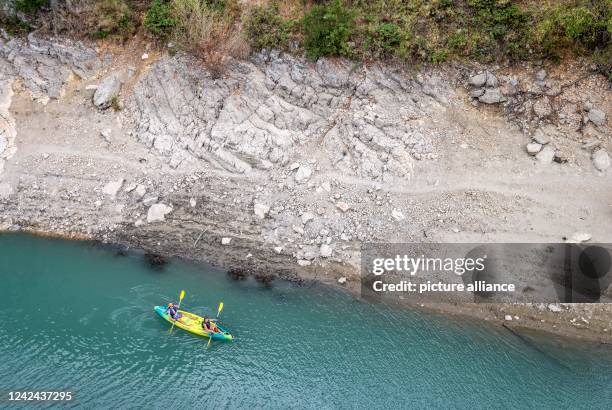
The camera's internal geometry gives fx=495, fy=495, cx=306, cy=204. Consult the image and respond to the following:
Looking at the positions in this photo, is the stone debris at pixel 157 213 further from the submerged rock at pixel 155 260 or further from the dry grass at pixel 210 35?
the dry grass at pixel 210 35

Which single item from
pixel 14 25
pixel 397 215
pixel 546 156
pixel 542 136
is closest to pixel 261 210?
pixel 397 215

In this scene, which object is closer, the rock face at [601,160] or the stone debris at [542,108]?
the rock face at [601,160]

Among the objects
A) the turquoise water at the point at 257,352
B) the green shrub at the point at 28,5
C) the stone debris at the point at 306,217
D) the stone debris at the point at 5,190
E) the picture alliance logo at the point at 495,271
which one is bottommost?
the turquoise water at the point at 257,352

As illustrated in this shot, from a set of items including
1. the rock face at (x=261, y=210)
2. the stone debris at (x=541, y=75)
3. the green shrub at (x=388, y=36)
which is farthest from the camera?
the green shrub at (x=388, y=36)

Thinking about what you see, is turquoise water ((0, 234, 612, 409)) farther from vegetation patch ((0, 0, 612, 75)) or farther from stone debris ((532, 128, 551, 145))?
vegetation patch ((0, 0, 612, 75))

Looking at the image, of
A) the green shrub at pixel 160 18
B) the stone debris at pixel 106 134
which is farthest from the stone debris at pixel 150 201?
the green shrub at pixel 160 18

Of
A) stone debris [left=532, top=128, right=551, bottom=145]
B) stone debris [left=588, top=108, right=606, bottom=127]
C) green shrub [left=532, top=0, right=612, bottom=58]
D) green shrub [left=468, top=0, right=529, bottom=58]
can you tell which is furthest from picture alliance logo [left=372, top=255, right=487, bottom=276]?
green shrub [left=532, top=0, right=612, bottom=58]

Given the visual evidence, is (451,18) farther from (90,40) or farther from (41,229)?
(41,229)
